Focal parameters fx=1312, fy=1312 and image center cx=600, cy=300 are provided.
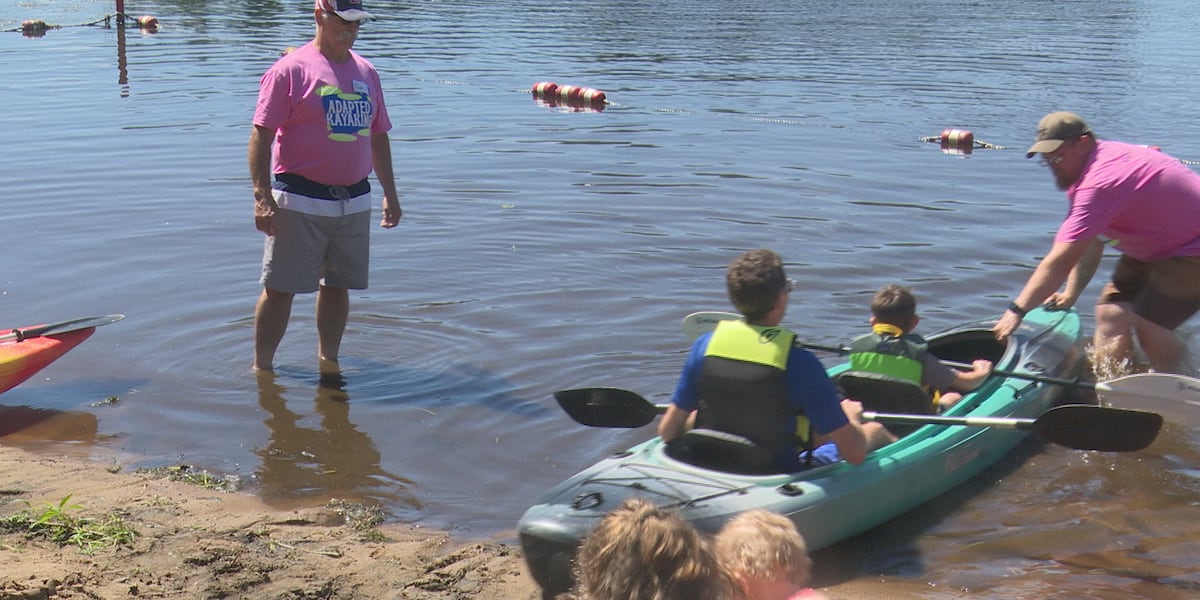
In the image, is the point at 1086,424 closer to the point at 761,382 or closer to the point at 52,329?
the point at 761,382

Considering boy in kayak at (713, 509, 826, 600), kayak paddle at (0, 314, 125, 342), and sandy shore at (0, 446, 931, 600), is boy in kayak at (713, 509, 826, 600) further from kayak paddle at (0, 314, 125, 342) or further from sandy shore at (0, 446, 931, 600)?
kayak paddle at (0, 314, 125, 342)

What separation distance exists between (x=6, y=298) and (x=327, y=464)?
3898 millimetres

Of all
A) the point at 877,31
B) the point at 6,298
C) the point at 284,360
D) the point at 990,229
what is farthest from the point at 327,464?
the point at 877,31

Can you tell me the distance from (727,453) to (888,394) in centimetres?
115

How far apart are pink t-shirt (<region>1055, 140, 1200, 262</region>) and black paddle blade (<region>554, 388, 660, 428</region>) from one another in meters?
2.31

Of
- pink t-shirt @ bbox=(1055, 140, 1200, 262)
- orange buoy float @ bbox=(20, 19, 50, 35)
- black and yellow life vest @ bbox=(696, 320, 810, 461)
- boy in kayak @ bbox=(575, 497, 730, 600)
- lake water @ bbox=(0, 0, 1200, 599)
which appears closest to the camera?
boy in kayak @ bbox=(575, 497, 730, 600)

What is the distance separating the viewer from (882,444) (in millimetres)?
5891

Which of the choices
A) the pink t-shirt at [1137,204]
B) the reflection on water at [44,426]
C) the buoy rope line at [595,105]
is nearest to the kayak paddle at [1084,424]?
the pink t-shirt at [1137,204]

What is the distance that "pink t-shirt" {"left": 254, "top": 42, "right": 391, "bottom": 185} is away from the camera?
6.82m

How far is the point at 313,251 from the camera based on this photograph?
23.5 feet

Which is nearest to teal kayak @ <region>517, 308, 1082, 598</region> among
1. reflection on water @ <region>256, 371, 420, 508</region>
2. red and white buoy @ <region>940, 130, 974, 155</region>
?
reflection on water @ <region>256, 371, 420, 508</region>

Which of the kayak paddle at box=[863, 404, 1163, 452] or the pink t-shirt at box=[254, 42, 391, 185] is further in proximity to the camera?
the pink t-shirt at box=[254, 42, 391, 185]

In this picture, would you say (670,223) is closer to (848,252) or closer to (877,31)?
(848,252)

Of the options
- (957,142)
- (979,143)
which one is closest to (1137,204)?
(957,142)
